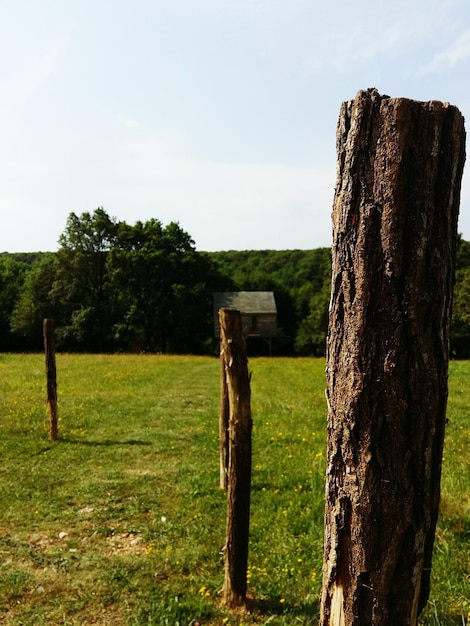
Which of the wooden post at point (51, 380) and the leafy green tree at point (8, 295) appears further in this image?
the leafy green tree at point (8, 295)

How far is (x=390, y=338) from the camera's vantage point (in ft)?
7.11

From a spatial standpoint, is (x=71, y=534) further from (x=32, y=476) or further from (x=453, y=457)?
(x=453, y=457)

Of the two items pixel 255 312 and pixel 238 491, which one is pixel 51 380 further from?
pixel 255 312

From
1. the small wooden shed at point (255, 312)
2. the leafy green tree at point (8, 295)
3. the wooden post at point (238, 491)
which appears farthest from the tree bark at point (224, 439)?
the leafy green tree at point (8, 295)

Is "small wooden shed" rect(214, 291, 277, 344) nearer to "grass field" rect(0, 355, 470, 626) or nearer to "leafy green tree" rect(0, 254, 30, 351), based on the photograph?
"leafy green tree" rect(0, 254, 30, 351)

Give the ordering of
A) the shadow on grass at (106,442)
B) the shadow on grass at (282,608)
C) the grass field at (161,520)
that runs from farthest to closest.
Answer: the shadow on grass at (106,442)
the grass field at (161,520)
the shadow on grass at (282,608)

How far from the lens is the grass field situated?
14.9ft

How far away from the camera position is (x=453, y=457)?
27.3 feet

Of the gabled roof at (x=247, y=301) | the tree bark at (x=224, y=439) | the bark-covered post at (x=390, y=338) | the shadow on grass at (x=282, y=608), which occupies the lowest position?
the shadow on grass at (x=282, y=608)

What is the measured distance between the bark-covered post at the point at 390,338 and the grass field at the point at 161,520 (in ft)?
7.05

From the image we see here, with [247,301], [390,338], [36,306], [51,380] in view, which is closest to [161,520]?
[390,338]

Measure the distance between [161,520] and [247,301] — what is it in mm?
42652

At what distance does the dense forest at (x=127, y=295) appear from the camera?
4478 cm

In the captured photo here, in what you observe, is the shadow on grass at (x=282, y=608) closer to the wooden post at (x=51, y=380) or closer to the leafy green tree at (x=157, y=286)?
the wooden post at (x=51, y=380)
